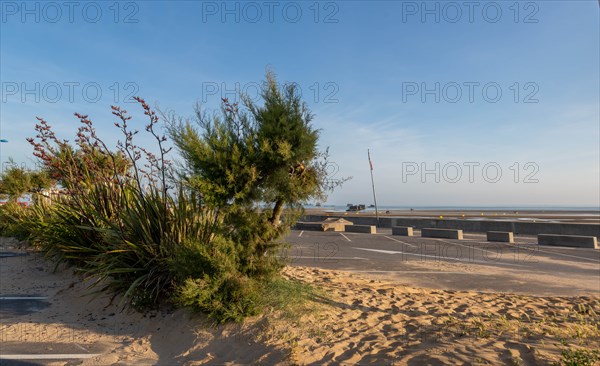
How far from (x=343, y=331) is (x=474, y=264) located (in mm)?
8007

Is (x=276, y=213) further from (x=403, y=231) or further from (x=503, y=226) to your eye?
(x=503, y=226)

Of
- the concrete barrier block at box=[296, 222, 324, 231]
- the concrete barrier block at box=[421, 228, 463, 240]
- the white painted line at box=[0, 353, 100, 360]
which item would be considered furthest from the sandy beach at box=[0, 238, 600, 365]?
the concrete barrier block at box=[296, 222, 324, 231]

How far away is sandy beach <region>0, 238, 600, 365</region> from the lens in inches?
154

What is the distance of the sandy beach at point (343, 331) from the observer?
390 cm

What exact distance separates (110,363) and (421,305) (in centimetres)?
438

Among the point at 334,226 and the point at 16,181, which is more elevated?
the point at 16,181

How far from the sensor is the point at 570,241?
1586 centimetres

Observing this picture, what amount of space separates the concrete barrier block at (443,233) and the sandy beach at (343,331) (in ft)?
40.9

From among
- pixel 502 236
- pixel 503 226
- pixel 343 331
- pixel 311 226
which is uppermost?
pixel 503 226

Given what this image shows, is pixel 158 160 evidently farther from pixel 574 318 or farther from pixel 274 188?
pixel 574 318

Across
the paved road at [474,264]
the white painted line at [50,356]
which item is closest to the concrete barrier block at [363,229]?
the paved road at [474,264]

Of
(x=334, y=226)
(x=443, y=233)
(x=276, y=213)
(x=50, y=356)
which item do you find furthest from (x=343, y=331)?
(x=334, y=226)

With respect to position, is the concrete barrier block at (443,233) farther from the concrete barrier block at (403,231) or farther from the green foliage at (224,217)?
the green foliage at (224,217)

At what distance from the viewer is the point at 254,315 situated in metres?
4.98
